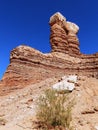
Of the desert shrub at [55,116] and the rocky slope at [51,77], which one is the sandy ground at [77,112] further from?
the desert shrub at [55,116]

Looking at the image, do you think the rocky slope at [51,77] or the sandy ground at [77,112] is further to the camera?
the rocky slope at [51,77]

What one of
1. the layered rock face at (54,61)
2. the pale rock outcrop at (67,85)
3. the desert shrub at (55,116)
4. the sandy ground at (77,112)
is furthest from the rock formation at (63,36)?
the desert shrub at (55,116)

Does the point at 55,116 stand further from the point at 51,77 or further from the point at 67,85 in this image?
the point at 51,77

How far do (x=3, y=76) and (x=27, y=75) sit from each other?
9.84 feet

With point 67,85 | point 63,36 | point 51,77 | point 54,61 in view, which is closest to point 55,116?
point 67,85

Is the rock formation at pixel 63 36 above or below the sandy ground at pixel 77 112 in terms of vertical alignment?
above

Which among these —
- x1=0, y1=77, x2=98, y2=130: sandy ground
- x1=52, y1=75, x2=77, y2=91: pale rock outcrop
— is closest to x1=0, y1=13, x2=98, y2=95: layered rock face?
x1=52, y1=75, x2=77, y2=91: pale rock outcrop

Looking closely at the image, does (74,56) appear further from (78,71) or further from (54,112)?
(54,112)

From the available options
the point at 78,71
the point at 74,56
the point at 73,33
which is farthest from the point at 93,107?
the point at 73,33

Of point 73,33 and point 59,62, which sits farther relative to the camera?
point 73,33

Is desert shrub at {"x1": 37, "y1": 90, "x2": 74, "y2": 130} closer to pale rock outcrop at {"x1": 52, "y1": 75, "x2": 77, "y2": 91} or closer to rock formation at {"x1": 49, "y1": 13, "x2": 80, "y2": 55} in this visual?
pale rock outcrop at {"x1": 52, "y1": 75, "x2": 77, "y2": 91}

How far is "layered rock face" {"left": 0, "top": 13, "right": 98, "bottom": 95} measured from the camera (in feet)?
115

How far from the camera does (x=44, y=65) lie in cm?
3838

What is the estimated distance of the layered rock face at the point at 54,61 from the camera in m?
35.1
